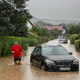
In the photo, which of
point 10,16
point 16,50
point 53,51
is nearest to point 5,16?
point 10,16

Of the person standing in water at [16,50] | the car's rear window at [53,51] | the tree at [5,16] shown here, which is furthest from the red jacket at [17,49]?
the tree at [5,16]

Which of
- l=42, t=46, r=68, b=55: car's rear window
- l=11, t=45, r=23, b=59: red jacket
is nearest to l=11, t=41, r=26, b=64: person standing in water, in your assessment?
l=11, t=45, r=23, b=59: red jacket

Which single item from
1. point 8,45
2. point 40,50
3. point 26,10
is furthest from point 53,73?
point 26,10

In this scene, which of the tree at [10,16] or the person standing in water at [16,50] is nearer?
the person standing in water at [16,50]

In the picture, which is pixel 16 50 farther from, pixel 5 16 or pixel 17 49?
pixel 5 16

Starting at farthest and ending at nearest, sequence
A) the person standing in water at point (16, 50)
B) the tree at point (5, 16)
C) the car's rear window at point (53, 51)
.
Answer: the tree at point (5, 16) → the person standing in water at point (16, 50) → the car's rear window at point (53, 51)

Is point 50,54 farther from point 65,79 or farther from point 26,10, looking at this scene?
point 26,10

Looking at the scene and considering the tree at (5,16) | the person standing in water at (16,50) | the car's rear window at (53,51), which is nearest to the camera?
the car's rear window at (53,51)

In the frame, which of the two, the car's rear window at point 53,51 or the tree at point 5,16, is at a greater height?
the tree at point 5,16

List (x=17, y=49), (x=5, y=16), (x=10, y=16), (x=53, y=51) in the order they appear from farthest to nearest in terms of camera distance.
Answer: (x=10, y=16) < (x=5, y=16) < (x=17, y=49) < (x=53, y=51)

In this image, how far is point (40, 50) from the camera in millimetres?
12883

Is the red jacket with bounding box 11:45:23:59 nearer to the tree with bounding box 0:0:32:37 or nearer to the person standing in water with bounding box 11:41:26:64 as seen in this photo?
the person standing in water with bounding box 11:41:26:64

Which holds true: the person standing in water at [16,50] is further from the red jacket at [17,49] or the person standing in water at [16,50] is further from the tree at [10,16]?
the tree at [10,16]

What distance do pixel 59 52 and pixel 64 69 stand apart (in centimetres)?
172
